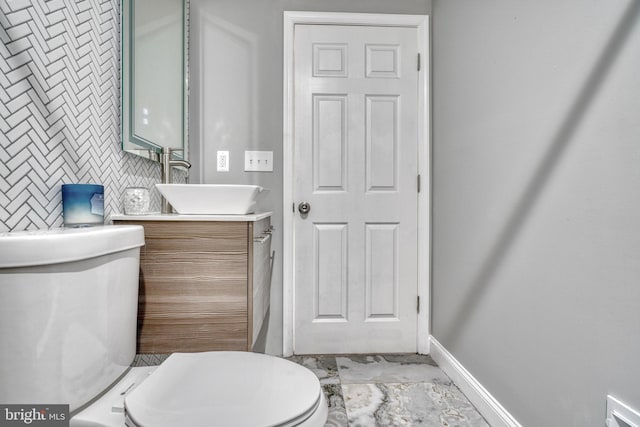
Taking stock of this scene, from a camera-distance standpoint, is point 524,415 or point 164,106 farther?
point 164,106

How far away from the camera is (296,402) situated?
2.37 ft

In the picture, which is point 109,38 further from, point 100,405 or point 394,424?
point 394,424

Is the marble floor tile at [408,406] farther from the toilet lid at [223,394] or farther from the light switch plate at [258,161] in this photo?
the light switch plate at [258,161]

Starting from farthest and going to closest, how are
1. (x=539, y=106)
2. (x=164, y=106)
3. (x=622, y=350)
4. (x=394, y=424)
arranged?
(x=164, y=106), (x=394, y=424), (x=539, y=106), (x=622, y=350)

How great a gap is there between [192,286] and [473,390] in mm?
1238

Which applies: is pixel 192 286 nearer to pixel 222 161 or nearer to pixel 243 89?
pixel 222 161

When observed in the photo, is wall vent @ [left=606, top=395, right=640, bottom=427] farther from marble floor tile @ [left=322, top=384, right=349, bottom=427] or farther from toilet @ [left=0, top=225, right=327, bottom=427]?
marble floor tile @ [left=322, top=384, right=349, bottom=427]

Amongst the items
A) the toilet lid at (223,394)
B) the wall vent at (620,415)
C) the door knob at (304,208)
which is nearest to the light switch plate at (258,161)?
the door knob at (304,208)

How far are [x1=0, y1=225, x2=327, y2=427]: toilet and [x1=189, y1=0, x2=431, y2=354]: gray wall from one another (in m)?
1.11

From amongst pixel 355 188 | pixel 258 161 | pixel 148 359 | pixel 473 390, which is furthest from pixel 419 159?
pixel 148 359

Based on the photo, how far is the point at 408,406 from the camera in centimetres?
150

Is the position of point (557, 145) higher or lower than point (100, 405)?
higher

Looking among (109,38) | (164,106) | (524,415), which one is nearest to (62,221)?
(109,38)

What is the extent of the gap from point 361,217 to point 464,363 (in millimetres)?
884
